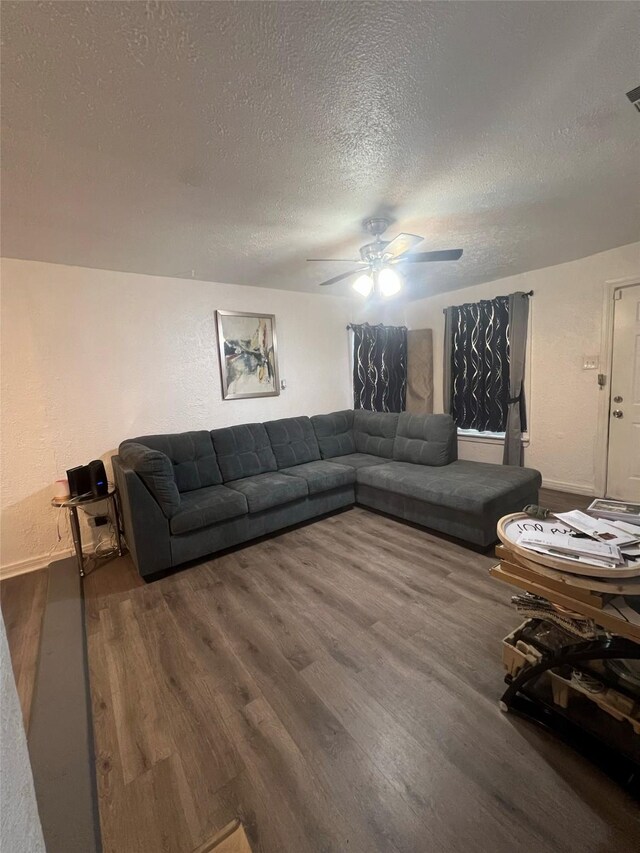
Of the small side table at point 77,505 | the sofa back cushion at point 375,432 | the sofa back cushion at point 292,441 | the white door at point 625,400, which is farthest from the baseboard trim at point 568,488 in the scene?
the small side table at point 77,505

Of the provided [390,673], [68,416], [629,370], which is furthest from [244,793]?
[629,370]

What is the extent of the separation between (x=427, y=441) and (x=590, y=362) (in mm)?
1813

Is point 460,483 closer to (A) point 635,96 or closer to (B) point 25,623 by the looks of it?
(A) point 635,96

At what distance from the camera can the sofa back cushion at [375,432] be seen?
3.98 meters

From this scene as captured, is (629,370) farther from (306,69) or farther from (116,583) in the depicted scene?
(116,583)

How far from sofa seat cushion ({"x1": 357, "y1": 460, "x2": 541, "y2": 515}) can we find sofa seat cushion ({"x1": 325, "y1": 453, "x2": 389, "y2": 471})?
175 mm

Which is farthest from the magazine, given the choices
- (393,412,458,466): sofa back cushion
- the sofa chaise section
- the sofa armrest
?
the sofa armrest

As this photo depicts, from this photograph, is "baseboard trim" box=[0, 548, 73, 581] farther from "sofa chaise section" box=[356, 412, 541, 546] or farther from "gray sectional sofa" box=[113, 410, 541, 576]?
"sofa chaise section" box=[356, 412, 541, 546]

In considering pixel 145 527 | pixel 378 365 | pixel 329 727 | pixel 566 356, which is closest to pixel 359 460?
pixel 378 365

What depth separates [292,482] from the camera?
3.18 meters

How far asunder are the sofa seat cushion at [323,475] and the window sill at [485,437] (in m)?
1.99

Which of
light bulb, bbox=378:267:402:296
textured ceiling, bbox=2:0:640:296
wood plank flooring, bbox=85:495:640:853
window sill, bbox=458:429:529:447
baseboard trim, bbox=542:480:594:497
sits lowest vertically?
wood plank flooring, bbox=85:495:640:853

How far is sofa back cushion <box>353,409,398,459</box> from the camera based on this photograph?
398 cm

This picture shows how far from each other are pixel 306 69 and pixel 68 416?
2.85m
